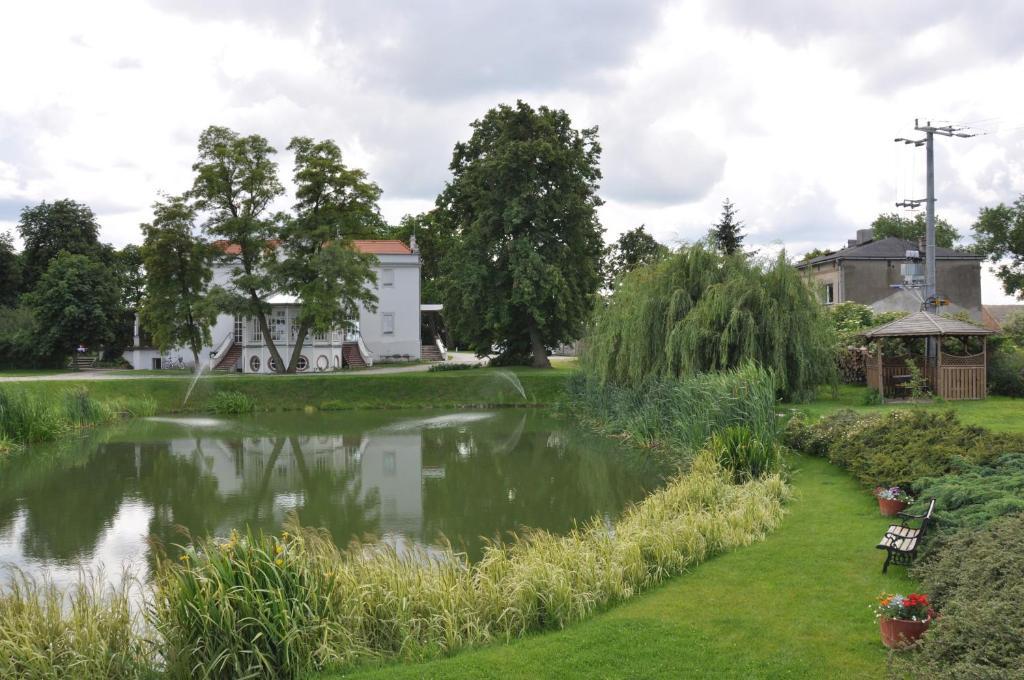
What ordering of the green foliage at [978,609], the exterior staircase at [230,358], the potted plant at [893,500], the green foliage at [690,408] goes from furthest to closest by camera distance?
the exterior staircase at [230,358] → the green foliage at [690,408] → the potted plant at [893,500] → the green foliage at [978,609]

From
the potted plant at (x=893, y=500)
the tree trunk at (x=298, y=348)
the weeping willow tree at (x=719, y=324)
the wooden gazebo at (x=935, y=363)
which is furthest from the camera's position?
the tree trunk at (x=298, y=348)

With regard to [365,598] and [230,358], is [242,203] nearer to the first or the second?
[230,358]

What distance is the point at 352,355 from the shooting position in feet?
144

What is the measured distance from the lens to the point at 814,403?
838 inches

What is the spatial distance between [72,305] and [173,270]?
1162 centimetres

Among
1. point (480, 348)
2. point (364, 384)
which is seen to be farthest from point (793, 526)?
point (480, 348)

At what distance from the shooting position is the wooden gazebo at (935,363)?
21.2 meters

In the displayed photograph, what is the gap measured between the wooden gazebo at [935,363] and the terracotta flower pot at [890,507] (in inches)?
520

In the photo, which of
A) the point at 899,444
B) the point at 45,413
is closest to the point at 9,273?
the point at 45,413

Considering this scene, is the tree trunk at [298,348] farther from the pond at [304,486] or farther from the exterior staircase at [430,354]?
the exterior staircase at [430,354]

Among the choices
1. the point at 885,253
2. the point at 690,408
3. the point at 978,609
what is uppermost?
the point at 885,253

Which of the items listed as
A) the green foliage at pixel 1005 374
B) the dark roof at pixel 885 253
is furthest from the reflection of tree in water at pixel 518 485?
the dark roof at pixel 885 253

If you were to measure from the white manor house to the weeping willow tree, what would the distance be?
65.9ft

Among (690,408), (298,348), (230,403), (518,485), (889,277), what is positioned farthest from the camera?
(889,277)
